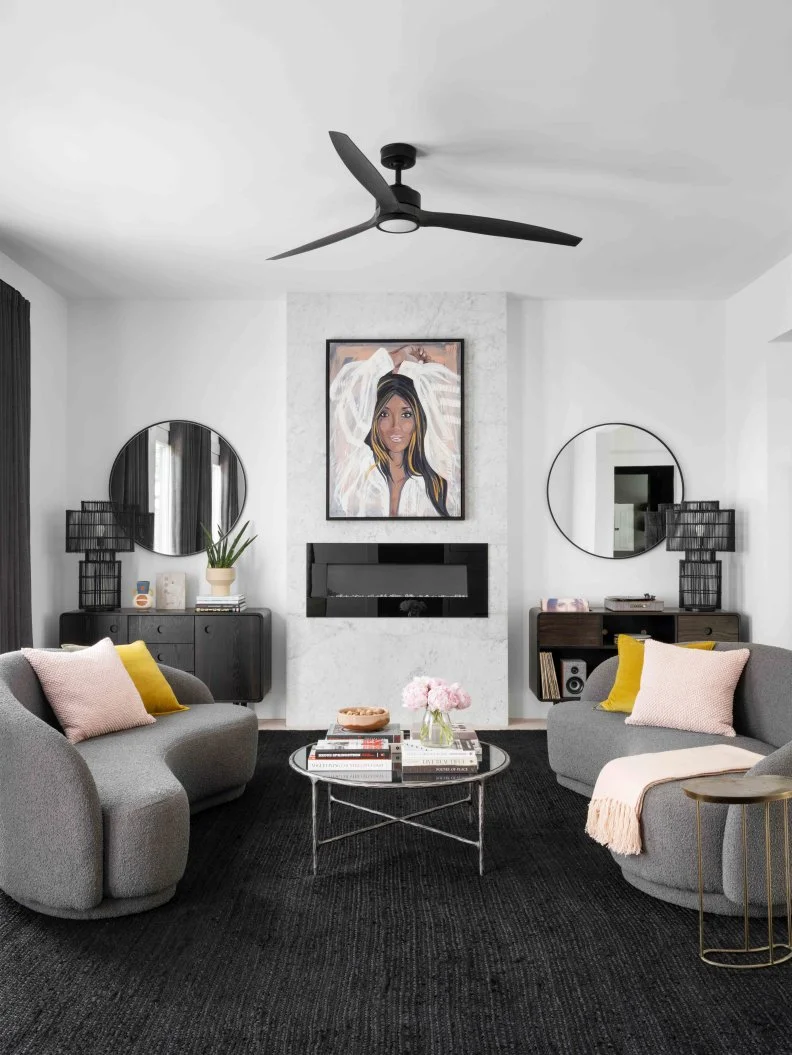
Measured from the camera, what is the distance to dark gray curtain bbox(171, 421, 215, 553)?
18.9 ft

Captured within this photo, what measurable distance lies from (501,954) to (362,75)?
2896 millimetres

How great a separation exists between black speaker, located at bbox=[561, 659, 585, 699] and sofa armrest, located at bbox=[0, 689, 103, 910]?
3.42 m

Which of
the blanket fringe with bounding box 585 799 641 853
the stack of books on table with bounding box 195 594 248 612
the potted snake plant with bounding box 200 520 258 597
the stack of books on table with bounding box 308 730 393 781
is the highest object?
the potted snake plant with bounding box 200 520 258 597

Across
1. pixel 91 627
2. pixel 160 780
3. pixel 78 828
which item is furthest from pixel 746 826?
pixel 91 627

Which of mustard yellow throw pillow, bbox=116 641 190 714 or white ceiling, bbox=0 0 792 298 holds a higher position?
white ceiling, bbox=0 0 792 298

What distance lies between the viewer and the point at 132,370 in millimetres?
5820

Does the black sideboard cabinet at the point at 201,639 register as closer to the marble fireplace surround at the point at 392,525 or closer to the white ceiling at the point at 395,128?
the marble fireplace surround at the point at 392,525

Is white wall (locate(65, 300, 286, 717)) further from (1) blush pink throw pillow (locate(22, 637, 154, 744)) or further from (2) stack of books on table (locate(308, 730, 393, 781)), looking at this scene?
(2) stack of books on table (locate(308, 730, 393, 781))

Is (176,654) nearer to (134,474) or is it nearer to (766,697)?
(134,474)

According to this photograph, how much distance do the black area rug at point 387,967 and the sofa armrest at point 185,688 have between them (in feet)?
3.06

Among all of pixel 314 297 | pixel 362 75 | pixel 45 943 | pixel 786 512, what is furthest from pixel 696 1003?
pixel 314 297

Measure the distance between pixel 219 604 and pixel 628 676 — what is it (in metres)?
2.60

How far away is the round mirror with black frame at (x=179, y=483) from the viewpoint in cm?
577

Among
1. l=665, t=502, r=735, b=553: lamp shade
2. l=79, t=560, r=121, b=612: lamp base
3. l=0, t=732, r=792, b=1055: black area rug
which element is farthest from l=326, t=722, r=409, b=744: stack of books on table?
l=665, t=502, r=735, b=553: lamp shade
